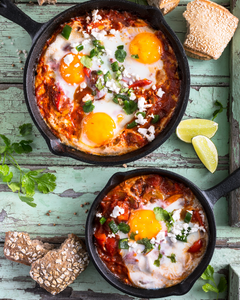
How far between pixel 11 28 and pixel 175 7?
1.61 m

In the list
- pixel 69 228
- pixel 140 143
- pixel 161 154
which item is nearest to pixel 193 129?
pixel 161 154

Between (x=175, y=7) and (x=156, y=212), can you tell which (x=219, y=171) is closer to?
(x=156, y=212)

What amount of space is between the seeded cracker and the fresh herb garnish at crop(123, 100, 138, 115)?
4.18 feet

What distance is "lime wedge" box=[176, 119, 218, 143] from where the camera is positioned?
113 inches

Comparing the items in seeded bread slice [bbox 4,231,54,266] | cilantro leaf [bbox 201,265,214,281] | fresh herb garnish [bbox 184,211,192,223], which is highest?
fresh herb garnish [bbox 184,211,192,223]

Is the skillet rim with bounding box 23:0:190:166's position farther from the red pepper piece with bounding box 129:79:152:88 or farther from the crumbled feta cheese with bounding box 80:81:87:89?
the crumbled feta cheese with bounding box 80:81:87:89

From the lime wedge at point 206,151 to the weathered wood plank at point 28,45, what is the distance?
0.58 m

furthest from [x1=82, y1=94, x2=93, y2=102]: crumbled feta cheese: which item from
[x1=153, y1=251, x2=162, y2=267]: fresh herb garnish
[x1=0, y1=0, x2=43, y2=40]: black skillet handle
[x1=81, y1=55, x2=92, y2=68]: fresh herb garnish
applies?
[x1=153, y1=251, x2=162, y2=267]: fresh herb garnish

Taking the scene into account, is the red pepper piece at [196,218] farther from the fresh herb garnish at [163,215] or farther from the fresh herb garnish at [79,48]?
the fresh herb garnish at [79,48]

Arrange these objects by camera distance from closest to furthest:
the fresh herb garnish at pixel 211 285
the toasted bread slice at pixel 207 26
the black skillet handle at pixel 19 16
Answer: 1. the black skillet handle at pixel 19 16
2. the toasted bread slice at pixel 207 26
3. the fresh herb garnish at pixel 211 285

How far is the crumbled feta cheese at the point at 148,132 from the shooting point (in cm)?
259

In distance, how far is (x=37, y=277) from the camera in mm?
2783

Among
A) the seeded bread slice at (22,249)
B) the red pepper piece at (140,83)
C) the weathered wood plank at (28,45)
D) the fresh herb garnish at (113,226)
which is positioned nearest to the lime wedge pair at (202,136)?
the weathered wood plank at (28,45)

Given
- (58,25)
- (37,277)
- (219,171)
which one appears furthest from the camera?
(219,171)
